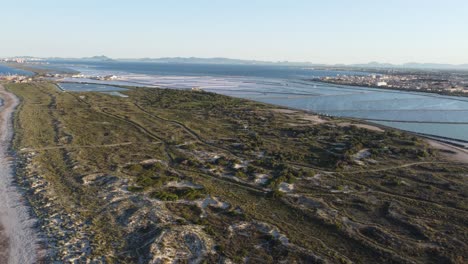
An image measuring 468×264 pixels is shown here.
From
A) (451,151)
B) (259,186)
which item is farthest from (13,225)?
(451,151)

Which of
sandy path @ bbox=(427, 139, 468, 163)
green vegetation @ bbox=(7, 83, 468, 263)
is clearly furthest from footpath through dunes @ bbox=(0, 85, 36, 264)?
sandy path @ bbox=(427, 139, 468, 163)

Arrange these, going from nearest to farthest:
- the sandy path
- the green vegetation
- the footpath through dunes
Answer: the footpath through dunes → the green vegetation → the sandy path

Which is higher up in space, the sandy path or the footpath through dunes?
the footpath through dunes

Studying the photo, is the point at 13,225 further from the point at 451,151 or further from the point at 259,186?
the point at 451,151

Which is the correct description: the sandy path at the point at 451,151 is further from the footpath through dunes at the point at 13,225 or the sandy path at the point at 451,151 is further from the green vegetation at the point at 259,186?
the footpath through dunes at the point at 13,225

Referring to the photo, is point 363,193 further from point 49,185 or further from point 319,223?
point 49,185

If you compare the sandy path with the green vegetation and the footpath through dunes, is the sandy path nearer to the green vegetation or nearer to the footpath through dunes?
the green vegetation

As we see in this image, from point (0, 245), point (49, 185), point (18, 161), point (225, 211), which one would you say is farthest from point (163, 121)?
point (0, 245)

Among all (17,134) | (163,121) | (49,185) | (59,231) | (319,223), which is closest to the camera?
(59,231)
